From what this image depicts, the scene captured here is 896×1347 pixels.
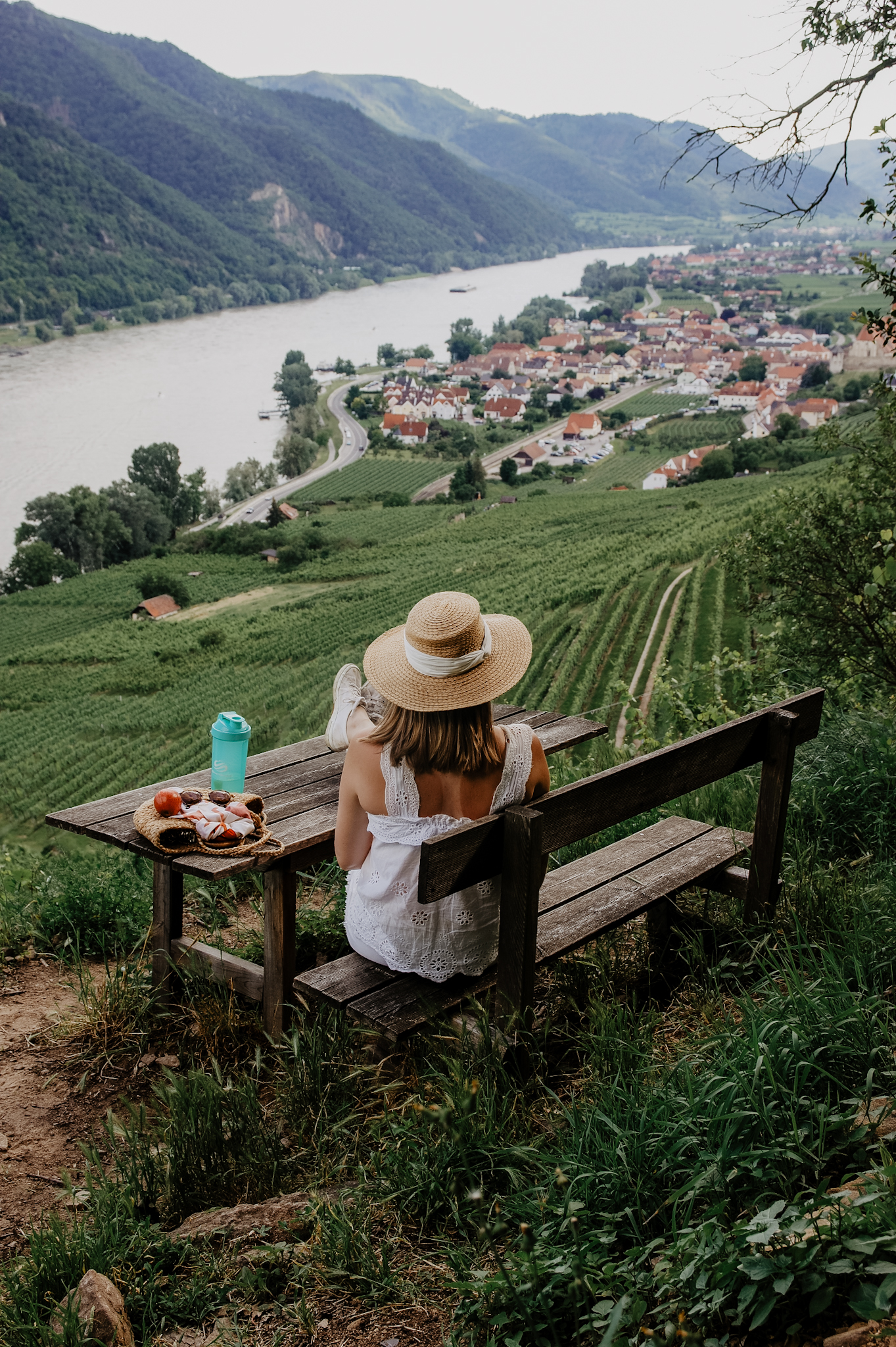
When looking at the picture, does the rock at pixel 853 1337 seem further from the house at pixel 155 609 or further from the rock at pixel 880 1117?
the house at pixel 155 609

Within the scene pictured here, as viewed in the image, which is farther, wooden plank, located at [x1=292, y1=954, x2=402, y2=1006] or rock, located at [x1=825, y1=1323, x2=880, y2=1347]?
wooden plank, located at [x1=292, y1=954, x2=402, y2=1006]

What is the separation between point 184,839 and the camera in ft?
7.24

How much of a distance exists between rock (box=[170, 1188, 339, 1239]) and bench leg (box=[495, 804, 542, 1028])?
0.45 m

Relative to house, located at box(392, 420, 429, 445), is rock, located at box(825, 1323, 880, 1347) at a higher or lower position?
higher

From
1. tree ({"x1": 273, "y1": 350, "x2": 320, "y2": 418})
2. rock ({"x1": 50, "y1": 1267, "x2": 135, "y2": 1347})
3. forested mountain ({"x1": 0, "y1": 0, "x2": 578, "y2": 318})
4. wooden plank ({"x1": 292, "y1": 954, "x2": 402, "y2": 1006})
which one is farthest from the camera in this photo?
forested mountain ({"x1": 0, "y1": 0, "x2": 578, "y2": 318})

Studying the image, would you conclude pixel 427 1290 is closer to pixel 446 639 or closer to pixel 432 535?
pixel 446 639

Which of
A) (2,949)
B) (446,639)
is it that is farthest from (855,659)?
(2,949)

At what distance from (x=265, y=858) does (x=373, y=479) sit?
70.3m

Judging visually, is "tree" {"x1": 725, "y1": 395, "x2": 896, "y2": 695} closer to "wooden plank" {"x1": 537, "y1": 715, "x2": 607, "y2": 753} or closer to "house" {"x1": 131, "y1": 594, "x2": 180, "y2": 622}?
"wooden plank" {"x1": 537, "y1": 715, "x2": 607, "y2": 753}

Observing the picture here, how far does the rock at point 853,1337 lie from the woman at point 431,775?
1023 mm

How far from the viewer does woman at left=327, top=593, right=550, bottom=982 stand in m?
1.93

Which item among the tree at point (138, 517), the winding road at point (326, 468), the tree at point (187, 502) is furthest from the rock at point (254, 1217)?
the tree at point (187, 502)

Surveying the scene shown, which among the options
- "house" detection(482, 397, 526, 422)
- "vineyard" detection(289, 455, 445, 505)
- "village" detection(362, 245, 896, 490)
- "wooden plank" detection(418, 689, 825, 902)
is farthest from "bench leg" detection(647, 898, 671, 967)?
"house" detection(482, 397, 526, 422)

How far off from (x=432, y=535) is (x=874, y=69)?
48.2 m
